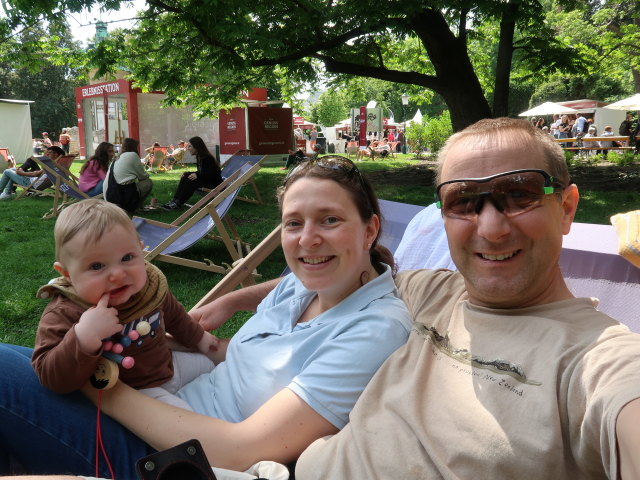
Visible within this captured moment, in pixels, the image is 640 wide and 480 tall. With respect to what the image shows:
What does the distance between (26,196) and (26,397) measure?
41.6ft

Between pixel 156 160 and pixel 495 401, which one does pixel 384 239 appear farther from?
pixel 156 160

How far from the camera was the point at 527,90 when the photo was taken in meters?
46.1

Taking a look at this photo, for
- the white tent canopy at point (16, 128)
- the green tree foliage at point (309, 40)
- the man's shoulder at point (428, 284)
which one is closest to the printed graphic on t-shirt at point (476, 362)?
the man's shoulder at point (428, 284)

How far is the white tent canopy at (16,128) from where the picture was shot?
27.7m

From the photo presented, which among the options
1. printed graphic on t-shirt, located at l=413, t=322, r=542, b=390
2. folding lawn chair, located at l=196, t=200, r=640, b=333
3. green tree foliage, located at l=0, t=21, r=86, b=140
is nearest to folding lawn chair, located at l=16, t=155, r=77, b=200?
folding lawn chair, located at l=196, t=200, r=640, b=333

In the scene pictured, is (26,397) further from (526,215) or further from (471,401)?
(526,215)

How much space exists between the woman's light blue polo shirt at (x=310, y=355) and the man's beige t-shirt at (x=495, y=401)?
6 cm

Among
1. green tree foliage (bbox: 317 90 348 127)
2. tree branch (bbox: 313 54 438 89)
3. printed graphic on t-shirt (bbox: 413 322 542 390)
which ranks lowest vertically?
printed graphic on t-shirt (bbox: 413 322 542 390)

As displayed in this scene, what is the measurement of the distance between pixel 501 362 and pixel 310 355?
1.87ft

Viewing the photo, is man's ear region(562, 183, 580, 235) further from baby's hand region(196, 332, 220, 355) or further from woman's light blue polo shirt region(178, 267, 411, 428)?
baby's hand region(196, 332, 220, 355)

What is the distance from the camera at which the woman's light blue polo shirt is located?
1562 mm

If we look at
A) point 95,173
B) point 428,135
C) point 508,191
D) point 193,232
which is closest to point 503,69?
point 193,232

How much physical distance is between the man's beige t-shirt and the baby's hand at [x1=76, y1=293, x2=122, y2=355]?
2.25 feet

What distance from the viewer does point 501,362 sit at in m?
1.40
